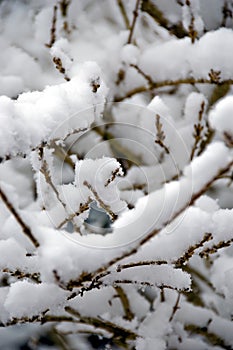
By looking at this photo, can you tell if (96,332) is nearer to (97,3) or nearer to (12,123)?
(12,123)

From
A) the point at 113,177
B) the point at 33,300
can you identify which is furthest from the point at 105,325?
the point at 113,177

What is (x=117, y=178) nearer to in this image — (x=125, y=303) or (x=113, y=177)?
(x=113, y=177)

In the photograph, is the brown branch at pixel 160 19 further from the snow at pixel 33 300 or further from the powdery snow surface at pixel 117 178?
the snow at pixel 33 300

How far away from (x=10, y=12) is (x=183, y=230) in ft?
8.96

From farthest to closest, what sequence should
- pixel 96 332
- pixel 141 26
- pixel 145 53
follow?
pixel 141 26 < pixel 145 53 < pixel 96 332

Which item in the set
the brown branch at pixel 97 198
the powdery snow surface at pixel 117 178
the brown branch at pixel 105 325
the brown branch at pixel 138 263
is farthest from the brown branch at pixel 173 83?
the brown branch at pixel 105 325

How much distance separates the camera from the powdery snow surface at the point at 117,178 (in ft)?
3.02

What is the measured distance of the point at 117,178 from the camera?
1.23 meters

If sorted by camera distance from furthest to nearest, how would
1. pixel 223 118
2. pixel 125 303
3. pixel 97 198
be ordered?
pixel 125 303
pixel 97 198
pixel 223 118

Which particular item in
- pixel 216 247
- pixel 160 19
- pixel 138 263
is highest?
pixel 160 19

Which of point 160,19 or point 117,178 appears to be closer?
point 117,178

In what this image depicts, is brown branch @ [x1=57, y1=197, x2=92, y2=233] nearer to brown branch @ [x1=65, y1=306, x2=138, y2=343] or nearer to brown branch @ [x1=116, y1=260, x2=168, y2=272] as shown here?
brown branch @ [x1=116, y1=260, x2=168, y2=272]

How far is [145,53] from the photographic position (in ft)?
7.96

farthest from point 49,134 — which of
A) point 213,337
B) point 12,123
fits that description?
point 213,337
